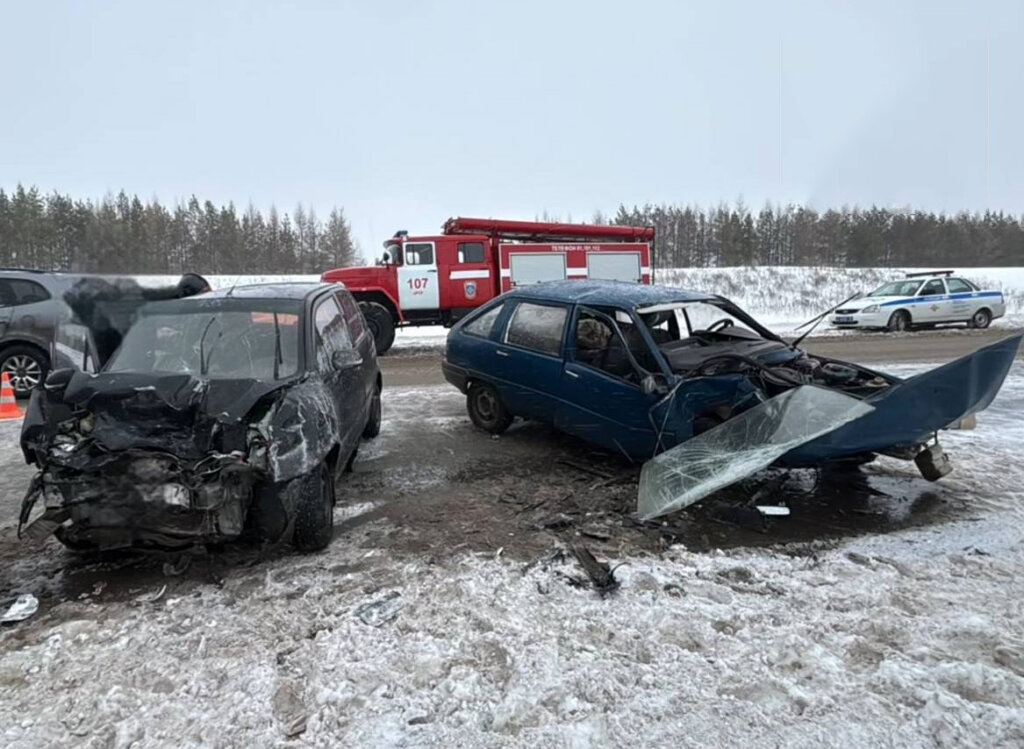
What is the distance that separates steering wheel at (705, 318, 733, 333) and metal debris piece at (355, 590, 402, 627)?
161 inches

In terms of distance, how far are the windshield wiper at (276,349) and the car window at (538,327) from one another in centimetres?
245

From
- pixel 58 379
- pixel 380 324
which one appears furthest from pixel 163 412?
pixel 380 324

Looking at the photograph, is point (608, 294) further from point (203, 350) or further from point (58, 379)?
point (58, 379)

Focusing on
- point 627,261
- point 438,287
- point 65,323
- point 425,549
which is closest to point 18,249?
point 438,287

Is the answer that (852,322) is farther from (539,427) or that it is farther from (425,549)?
(425,549)

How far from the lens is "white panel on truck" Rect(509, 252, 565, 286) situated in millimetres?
14844

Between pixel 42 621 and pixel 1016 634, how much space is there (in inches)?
189

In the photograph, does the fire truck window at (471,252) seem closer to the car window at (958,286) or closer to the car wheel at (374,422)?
the car wheel at (374,422)

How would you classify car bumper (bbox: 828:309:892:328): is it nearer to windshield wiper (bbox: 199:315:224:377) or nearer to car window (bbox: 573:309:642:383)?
car window (bbox: 573:309:642:383)

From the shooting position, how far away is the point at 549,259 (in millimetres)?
15164

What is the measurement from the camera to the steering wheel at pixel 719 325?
591 cm

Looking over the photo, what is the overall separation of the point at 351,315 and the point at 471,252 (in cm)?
887

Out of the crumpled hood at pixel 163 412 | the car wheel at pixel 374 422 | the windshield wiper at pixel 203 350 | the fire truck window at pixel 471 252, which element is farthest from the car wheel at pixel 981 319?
the crumpled hood at pixel 163 412

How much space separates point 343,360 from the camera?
14.9ft
